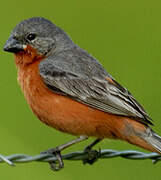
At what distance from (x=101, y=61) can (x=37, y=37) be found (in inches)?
53.7

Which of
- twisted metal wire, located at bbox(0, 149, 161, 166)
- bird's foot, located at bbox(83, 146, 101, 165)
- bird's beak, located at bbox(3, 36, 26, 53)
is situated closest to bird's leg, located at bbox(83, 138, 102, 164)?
bird's foot, located at bbox(83, 146, 101, 165)

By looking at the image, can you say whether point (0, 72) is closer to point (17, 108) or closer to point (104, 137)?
point (17, 108)

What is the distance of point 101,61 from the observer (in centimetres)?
942

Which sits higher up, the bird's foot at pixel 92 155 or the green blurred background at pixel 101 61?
the green blurred background at pixel 101 61

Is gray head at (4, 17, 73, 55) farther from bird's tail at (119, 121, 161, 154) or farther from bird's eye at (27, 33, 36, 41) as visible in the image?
bird's tail at (119, 121, 161, 154)

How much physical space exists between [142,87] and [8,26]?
210cm

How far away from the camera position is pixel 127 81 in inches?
368

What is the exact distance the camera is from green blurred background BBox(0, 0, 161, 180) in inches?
347

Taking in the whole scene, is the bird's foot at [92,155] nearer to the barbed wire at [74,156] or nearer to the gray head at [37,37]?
the barbed wire at [74,156]

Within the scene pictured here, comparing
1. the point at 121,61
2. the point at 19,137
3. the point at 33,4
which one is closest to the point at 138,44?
the point at 121,61

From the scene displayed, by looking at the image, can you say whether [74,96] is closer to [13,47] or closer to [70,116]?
[70,116]

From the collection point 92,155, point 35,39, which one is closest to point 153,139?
point 92,155

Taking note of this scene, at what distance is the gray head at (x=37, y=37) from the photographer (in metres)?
8.20

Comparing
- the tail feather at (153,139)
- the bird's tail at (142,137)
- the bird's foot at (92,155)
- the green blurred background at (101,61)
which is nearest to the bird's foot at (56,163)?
the bird's foot at (92,155)
